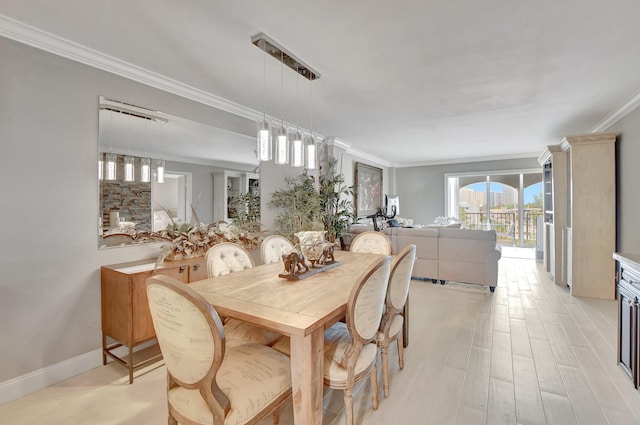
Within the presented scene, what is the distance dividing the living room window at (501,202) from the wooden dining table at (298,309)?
7.24 m

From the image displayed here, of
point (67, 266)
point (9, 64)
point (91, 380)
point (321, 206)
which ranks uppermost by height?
point (9, 64)

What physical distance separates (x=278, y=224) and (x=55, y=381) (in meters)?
2.63

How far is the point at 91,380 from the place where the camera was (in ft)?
7.11

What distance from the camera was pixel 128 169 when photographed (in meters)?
2.57

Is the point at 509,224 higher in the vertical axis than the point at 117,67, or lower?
lower

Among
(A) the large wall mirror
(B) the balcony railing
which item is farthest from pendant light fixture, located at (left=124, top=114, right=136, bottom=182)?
(B) the balcony railing

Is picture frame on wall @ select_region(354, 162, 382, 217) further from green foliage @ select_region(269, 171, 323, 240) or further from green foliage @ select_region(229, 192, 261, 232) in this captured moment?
green foliage @ select_region(229, 192, 261, 232)

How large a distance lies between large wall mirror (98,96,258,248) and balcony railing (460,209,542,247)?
23.5 feet

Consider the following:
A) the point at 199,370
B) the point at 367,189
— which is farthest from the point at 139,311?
the point at 367,189

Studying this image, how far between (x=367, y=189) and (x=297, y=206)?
3229 mm

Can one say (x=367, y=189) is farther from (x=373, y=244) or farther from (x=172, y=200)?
(x=172, y=200)

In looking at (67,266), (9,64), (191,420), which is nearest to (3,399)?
(67,266)

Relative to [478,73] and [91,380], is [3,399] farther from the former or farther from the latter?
[478,73]

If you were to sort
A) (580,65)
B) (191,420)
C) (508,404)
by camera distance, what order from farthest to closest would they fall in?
(580,65) → (508,404) → (191,420)
